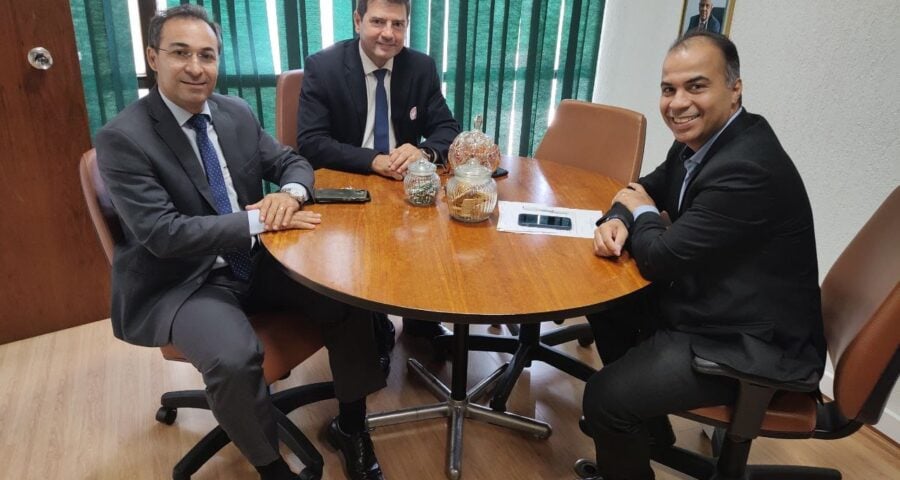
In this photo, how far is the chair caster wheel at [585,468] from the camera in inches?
71.1

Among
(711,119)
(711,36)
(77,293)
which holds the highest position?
(711,36)

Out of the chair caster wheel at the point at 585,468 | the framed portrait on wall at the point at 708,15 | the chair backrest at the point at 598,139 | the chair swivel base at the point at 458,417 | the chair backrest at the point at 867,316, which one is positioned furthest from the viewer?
the framed portrait on wall at the point at 708,15

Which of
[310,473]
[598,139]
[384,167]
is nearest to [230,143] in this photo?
[384,167]

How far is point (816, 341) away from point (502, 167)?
1.15 meters

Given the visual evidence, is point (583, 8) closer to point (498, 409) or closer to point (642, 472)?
point (498, 409)

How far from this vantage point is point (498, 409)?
80.7 inches

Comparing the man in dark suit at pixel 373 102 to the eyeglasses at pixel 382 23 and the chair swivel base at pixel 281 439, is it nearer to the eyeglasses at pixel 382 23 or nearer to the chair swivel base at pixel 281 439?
the eyeglasses at pixel 382 23

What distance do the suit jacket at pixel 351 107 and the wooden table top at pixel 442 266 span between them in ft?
1.54

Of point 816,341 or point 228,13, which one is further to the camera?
point 228,13

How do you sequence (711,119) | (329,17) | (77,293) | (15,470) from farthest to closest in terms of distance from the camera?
(329,17) < (77,293) < (15,470) < (711,119)

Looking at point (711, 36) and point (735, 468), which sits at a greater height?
point (711, 36)

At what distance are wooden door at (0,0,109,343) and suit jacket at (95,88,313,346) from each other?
0.93 meters

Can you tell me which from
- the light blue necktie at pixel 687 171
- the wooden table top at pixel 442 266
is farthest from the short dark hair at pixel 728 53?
the wooden table top at pixel 442 266

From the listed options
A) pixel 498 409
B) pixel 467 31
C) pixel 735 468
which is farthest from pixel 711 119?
pixel 467 31
